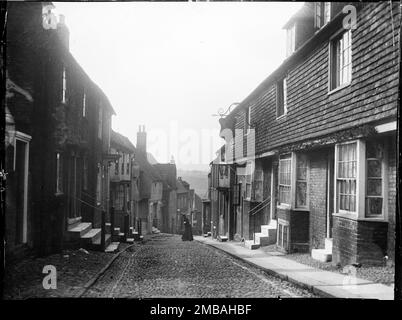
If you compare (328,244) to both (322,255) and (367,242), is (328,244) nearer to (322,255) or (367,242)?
(322,255)

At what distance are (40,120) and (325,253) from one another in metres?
7.25

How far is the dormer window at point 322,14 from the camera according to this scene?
10078 millimetres

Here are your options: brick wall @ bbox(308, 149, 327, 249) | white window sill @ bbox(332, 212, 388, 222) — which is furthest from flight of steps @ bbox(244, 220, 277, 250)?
white window sill @ bbox(332, 212, 388, 222)

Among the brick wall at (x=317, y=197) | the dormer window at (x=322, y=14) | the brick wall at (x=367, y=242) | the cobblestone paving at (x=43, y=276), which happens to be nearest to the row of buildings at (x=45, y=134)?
the cobblestone paving at (x=43, y=276)

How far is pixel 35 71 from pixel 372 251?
747 centimetres

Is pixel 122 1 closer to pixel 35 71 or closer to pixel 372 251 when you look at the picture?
pixel 35 71

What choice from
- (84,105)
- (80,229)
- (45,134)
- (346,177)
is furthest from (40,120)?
(346,177)

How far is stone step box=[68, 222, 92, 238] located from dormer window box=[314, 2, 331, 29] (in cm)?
821

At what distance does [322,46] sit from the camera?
10148 mm

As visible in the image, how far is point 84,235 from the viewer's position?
11.2 m

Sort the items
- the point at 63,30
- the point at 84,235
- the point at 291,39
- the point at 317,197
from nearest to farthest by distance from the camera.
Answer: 1. the point at 63,30
2. the point at 84,235
3. the point at 317,197
4. the point at 291,39

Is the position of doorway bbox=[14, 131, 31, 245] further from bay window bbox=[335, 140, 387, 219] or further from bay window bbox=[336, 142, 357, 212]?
bay window bbox=[336, 142, 357, 212]

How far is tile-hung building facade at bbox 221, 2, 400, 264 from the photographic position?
301 inches
